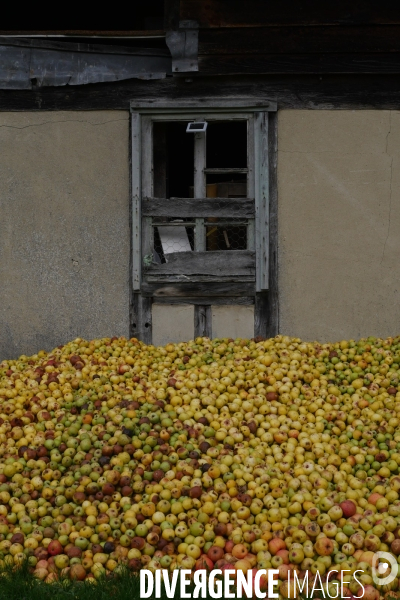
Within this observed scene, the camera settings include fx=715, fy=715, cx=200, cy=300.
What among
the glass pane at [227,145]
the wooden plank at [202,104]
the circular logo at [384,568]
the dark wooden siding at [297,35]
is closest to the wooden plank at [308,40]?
the dark wooden siding at [297,35]

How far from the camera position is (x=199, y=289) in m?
8.09

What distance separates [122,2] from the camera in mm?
9391

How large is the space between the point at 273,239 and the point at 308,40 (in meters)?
2.21

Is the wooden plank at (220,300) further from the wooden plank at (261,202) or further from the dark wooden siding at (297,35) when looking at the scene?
the dark wooden siding at (297,35)

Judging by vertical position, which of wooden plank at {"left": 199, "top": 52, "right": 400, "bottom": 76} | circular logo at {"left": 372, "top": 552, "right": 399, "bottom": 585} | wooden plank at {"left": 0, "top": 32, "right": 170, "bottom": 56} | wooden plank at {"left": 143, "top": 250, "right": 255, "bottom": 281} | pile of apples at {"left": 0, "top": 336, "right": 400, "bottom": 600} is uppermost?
wooden plank at {"left": 0, "top": 32, "right": 170, "bottom": 56}

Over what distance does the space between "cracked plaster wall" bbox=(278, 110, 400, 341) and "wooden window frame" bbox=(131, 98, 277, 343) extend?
0.70 feet

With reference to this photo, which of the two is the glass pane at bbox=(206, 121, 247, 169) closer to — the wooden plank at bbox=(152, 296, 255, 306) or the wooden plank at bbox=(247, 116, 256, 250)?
the wooden plank at bbox=(247, 116, 256, 250)

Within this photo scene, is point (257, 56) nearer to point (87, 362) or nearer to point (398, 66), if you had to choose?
point (398, 66)

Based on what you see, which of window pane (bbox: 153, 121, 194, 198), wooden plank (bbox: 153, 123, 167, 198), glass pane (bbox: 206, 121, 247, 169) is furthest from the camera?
glass pane (bbox: 206, 121, 247, 169)

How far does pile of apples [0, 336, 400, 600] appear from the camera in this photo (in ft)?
13.9

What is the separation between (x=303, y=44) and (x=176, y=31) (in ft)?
4.61

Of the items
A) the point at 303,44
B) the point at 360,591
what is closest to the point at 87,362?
the point at 360,591

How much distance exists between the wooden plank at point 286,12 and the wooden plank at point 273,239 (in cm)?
105

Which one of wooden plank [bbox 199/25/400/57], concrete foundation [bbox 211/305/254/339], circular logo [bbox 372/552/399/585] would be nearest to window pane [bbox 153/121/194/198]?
wooden plank [bbox 199/25/400/57]
